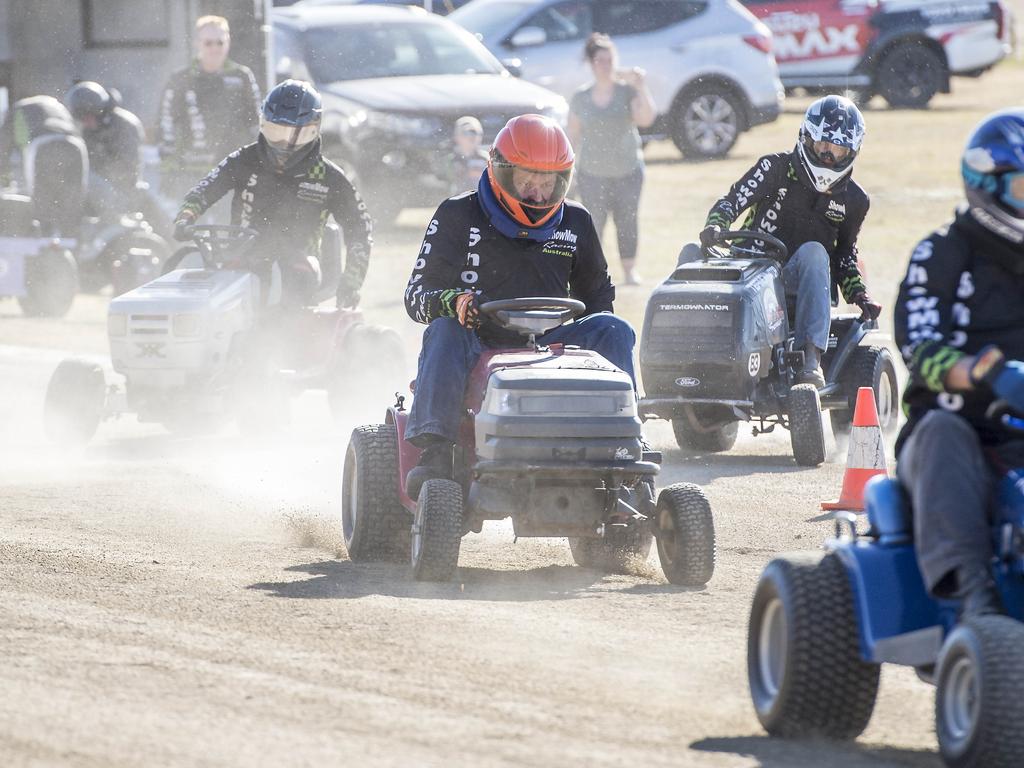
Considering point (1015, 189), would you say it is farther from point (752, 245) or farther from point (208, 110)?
point (208, 110)

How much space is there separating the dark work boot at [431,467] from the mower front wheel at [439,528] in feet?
0.58

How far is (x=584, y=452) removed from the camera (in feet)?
24.1

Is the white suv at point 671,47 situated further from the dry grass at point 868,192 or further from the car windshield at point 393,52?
the car windshield at point 393,52

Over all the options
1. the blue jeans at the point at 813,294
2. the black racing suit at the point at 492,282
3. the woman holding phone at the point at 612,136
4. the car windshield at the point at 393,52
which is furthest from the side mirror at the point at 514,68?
the black racing suit at the point at 492,282

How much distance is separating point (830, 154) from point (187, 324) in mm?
3734

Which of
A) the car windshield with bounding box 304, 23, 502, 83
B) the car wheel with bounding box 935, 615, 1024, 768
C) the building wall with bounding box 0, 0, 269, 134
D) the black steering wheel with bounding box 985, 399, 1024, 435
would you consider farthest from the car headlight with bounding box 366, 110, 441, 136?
the car wheel with bounding box 935, 615, 1024, 768

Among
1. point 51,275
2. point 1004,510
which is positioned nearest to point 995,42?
point 51,275

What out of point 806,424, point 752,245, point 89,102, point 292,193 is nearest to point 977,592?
point 806,424

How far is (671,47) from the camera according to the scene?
25.3m

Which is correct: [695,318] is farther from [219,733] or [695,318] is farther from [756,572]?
[219,733]

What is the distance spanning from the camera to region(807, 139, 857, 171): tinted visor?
11.3m

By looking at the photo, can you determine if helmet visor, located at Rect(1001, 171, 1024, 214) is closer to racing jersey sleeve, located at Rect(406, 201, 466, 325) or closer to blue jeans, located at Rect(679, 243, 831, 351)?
racing jersey sleeve, located at Rect(406, 201, 466, 325)

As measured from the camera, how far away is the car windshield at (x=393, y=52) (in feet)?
69.6

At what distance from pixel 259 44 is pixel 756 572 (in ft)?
38.9
